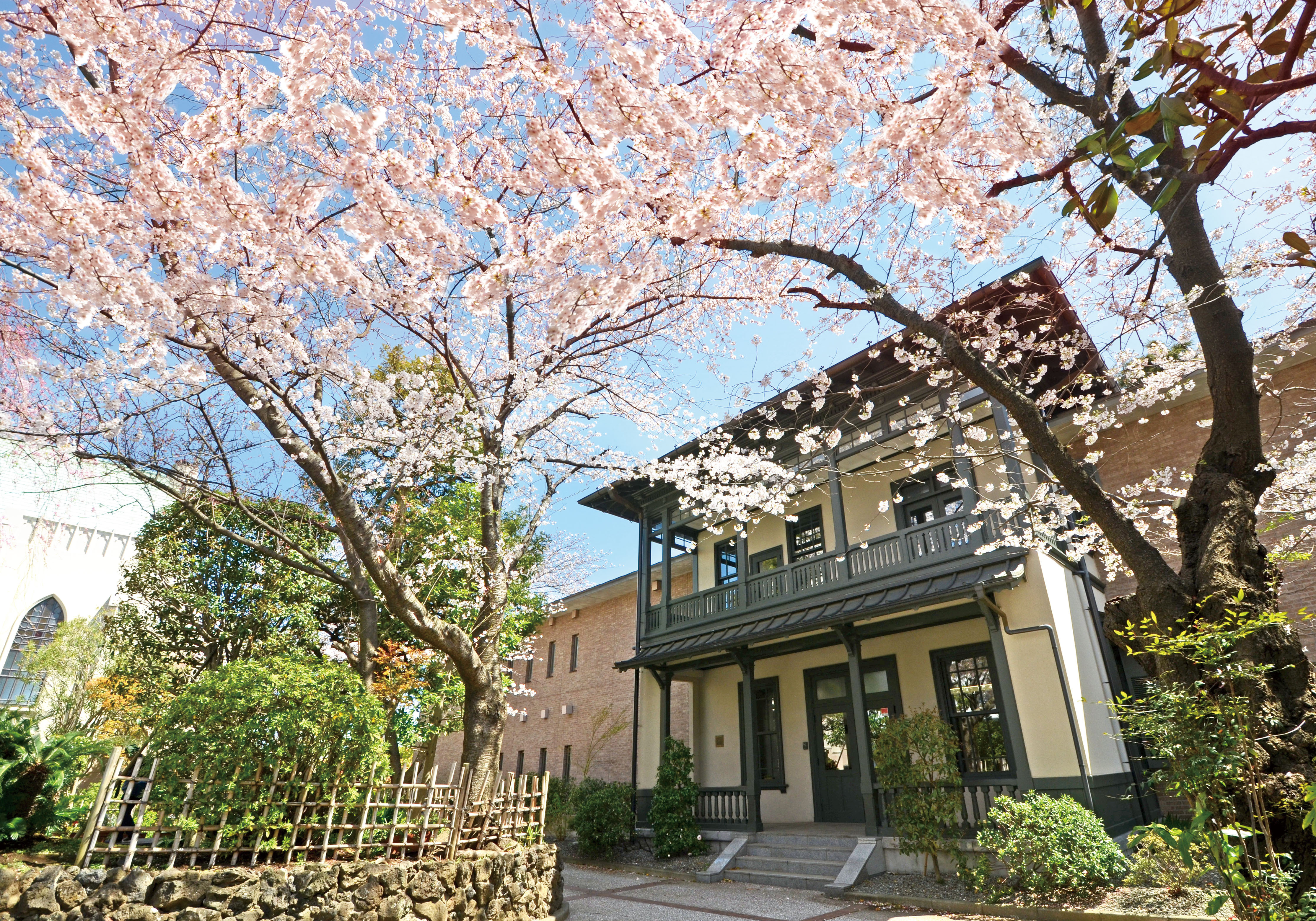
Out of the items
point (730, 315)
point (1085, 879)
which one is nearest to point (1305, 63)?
point (730, 315)

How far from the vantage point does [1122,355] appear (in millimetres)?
6246

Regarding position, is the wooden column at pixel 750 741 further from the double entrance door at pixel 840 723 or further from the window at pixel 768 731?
the double entrance door at pixel 840 723

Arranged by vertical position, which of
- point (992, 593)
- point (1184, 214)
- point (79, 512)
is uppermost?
point (79, 512)

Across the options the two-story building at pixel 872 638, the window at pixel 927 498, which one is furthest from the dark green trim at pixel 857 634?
the window at pixel 927 498

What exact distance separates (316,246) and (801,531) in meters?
10.4

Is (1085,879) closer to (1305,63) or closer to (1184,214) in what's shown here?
(1184,214)

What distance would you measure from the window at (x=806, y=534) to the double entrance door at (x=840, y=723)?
2.15 metres

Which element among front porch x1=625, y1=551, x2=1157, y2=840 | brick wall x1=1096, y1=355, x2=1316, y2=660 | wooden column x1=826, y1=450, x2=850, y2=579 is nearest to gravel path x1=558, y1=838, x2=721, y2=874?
front porch x1=625, y1=551, x2=1157, y2=840

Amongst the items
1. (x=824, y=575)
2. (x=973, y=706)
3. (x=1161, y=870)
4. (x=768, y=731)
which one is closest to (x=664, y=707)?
(x=768, y=731)

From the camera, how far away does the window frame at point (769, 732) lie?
1173 centimetres

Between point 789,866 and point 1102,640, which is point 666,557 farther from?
point 1102,640

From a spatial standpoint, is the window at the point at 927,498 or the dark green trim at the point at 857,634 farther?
the window at the point at 927,498

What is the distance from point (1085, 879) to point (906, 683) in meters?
4.17

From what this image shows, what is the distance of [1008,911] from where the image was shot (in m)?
6.59
